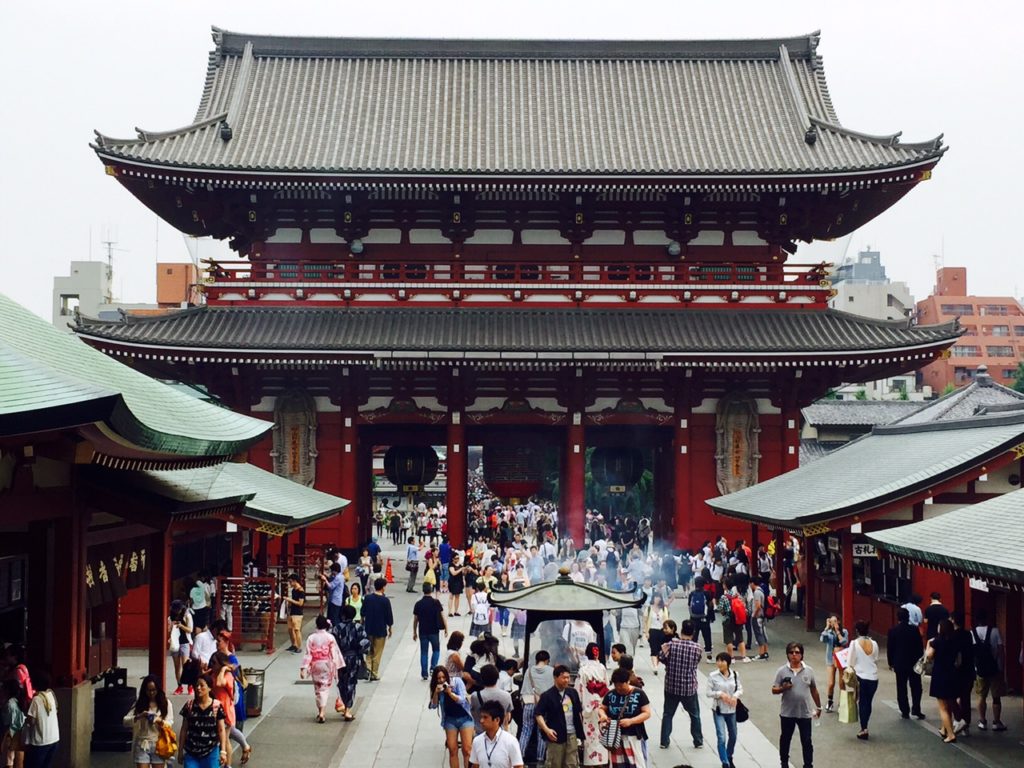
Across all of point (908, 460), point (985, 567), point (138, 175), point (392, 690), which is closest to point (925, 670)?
point (985, 567)

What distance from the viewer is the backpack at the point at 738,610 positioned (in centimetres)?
2023

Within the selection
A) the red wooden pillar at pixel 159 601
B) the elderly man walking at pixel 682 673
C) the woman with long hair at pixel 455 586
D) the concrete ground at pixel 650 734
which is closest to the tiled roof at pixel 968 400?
the woman with long hair at pixel 455 586

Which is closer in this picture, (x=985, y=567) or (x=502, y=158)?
(x=985, y=567)

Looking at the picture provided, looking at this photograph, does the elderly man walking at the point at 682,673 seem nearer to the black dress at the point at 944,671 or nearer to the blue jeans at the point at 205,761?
the black dress at the point at 944,671

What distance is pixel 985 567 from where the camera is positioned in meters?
12.8

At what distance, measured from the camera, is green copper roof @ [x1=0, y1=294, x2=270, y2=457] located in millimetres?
9242

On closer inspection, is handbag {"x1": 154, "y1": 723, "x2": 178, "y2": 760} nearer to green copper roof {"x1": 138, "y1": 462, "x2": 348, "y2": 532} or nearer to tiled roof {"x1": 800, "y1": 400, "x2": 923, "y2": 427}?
green copper roof {"x1": 138, "y1": 462, "x2": 348, "y2": 532}

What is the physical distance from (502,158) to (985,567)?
24.2 metres

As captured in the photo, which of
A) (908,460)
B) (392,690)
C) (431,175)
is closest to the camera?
(392,690)

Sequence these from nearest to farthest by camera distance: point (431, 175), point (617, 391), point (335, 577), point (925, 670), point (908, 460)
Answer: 1. point (925, 670)
2. point (335, 577)
3. point (908, 460)
4. point (431, 175)
5. point (617, 391)

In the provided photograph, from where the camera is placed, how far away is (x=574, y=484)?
32656 millimetres

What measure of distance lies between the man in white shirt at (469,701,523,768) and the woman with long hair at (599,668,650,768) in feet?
5.94

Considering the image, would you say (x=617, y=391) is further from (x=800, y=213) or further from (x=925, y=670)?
(x=925, y=670)

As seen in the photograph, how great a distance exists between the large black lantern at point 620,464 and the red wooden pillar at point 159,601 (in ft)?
73.6
